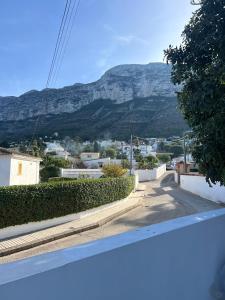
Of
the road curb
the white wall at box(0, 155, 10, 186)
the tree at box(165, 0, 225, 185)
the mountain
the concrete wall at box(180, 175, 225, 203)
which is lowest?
the road curb

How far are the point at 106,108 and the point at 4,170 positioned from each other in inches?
4354

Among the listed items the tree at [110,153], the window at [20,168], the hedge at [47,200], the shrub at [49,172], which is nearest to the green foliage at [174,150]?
the tree at [110,153]

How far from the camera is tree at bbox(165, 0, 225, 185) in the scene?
233 inches

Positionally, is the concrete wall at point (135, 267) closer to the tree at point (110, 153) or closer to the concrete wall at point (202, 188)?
the concrete wall at point (202, 188)

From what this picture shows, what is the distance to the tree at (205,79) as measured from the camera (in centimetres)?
593

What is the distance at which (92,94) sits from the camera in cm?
15375

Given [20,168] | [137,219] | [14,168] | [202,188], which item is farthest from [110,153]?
[137,219]

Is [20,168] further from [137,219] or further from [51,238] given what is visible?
[51,238]

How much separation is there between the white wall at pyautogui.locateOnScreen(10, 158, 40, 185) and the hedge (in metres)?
7.95

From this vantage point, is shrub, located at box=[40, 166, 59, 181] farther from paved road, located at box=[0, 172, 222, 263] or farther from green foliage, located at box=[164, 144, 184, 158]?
green foliage, located at box=[164, 144, 184, 158]

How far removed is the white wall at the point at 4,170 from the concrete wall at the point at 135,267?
21.4 metres

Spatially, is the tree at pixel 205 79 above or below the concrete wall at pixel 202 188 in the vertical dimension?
above

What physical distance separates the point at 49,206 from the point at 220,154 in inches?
455

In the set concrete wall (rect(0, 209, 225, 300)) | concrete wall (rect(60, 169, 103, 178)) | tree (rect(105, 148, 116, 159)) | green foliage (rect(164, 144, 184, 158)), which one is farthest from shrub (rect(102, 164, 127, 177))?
green foliage (rect(164, 144, 184, 158))
